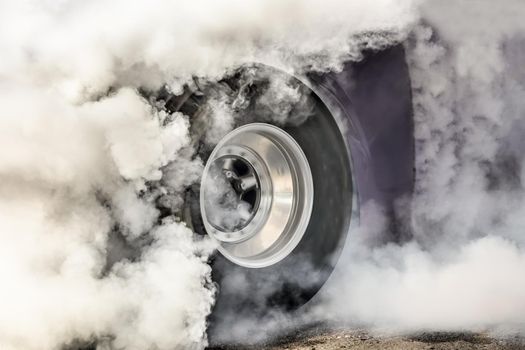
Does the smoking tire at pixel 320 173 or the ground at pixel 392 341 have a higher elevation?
the smoking tire at pixel 320 173

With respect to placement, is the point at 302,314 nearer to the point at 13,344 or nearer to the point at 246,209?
the point at 246,209

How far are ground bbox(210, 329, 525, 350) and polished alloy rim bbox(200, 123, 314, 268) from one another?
15.4 inches

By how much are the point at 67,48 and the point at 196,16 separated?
49 centimetres

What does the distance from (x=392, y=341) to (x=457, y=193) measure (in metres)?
0.73

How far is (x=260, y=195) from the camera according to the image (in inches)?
129

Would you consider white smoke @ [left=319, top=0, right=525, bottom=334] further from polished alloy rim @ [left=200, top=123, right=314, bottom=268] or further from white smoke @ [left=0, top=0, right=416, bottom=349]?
white smoke @ [left=0, top=0, right=416, bottom=349]

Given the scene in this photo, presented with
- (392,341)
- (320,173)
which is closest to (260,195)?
(320,173)

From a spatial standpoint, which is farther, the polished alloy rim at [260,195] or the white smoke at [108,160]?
the polished alloy rim at [260,195]

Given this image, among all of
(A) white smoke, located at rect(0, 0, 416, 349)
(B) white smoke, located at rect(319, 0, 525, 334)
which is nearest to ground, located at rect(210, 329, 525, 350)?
(B) white smoke, located at rect(319, 0, 525, 334)

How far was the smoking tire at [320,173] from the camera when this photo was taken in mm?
3111

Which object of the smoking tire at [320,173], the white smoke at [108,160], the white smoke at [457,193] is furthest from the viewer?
the white smoke at [457,193]

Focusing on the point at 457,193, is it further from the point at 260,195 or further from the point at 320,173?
the point at 260,195

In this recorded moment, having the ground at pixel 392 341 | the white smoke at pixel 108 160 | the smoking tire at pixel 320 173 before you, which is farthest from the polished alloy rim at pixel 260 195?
the ground at pixel 392 341

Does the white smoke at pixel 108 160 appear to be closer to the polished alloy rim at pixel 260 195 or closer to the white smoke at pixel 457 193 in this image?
the polished alloy rim at pixel 260 195
